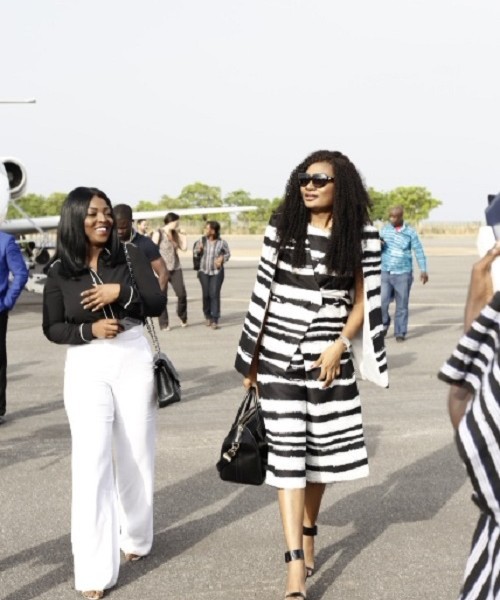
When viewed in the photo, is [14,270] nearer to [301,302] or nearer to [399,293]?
[301,302]

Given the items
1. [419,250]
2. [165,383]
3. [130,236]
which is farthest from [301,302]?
[419,250]

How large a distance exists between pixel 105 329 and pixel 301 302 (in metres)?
0.90

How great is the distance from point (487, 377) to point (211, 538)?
3.56m

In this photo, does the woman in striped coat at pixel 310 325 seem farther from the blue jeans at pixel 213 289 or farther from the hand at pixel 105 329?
the blue jeans at pixel 213 289

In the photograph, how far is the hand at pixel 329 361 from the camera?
4488 mm

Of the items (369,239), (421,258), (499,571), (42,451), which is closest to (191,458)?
(42,451)

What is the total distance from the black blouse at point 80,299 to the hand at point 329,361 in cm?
86

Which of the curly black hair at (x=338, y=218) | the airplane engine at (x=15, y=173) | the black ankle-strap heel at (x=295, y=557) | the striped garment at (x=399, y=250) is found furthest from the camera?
the airplane engine at (x=15, y=173)

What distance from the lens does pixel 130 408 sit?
4809 mm

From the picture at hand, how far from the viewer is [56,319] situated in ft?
15.9

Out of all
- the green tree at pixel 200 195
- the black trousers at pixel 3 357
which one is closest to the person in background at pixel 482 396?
the black trousers at pixel 3 357

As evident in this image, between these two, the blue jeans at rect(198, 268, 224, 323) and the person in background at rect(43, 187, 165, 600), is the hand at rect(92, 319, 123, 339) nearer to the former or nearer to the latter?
the person in background at rect(43, 187, 165, 600)

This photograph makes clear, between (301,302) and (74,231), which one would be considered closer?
(301,302)

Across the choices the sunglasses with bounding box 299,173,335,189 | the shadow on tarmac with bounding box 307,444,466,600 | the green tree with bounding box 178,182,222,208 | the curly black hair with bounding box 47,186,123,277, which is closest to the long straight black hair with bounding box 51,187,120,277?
the curly black hair with bounding box 47,186,123,277
